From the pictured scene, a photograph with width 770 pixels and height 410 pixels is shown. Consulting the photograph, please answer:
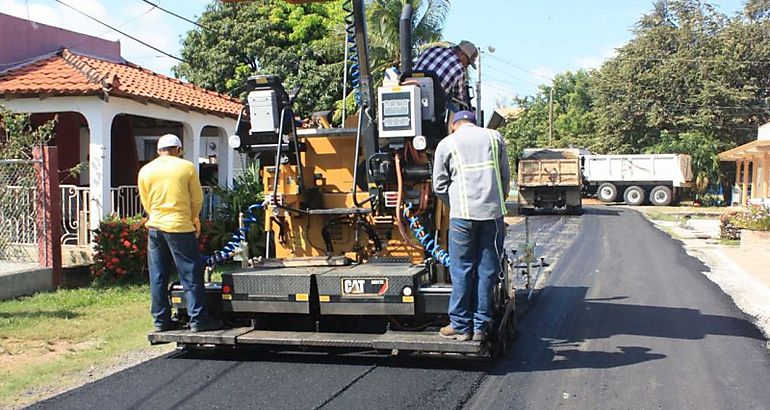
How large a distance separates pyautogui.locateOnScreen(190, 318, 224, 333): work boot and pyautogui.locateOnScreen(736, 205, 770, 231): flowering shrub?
1494 cm

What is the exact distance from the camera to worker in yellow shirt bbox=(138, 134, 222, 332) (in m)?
6.45

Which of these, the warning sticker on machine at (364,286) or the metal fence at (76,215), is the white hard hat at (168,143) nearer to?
the warning sticker on machine at (364,286)

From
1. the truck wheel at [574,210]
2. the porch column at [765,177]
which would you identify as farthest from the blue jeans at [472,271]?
the porch column at [765,177]

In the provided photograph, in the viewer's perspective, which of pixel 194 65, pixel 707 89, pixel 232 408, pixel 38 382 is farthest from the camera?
pixel 707 89

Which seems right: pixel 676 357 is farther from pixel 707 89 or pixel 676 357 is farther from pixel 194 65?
pixel 707 89

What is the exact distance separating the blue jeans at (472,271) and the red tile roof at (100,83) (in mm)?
7891

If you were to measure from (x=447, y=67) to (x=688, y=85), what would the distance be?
40942 mm

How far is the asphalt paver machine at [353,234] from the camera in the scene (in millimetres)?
6125

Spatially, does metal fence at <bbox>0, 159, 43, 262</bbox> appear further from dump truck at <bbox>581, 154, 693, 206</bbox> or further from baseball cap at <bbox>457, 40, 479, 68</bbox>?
dump truck at <bbox>581, 154, 693, 206</bbox>

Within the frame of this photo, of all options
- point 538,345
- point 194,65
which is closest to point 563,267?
point 538,345

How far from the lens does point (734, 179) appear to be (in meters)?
44.3

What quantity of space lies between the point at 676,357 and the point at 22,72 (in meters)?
11.9

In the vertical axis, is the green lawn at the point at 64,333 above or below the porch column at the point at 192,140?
below

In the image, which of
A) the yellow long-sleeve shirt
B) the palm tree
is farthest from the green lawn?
the palm tree
